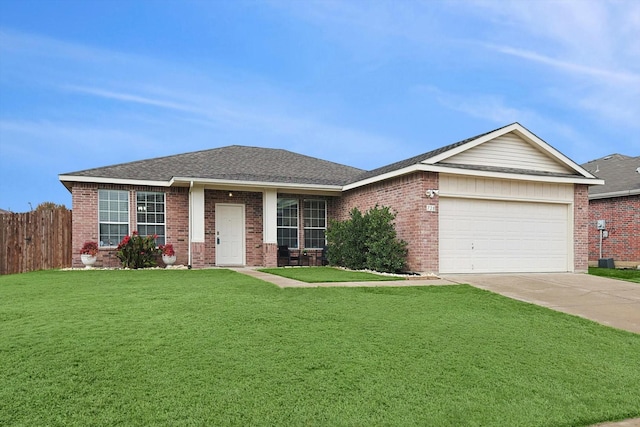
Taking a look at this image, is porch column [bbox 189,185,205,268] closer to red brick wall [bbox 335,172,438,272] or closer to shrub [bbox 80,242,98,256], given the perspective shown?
shrub [bbox 80,242,98,256]

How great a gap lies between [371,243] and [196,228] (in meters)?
5.89

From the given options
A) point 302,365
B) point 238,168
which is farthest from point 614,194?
point 302,365

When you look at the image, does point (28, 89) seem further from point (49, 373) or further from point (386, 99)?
point (49, 373)

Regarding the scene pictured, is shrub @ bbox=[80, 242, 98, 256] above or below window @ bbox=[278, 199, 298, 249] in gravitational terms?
below

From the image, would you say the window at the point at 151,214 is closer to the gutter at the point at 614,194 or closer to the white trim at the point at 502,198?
the white trim at the point at 502,198

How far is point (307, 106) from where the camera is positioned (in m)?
22.0

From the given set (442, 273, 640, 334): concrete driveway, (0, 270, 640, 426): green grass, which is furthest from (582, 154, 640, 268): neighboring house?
(0, 270, 640, 426): green grass

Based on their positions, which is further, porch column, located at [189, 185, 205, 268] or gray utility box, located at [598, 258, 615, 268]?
gray utility box, located at [598, 258, 615, 268]

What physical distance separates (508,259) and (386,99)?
985 cm

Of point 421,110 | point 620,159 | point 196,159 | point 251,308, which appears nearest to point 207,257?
point 196,159

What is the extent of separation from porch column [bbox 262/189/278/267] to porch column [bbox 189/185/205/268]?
2.14 m

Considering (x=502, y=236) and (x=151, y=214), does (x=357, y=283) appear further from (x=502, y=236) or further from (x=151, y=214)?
(x=151, y=214)

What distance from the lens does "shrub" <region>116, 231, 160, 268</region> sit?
1540cm

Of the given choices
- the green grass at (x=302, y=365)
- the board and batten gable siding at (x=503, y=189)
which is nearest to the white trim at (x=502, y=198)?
the board and batten gable siding at (x=503, y=189)
